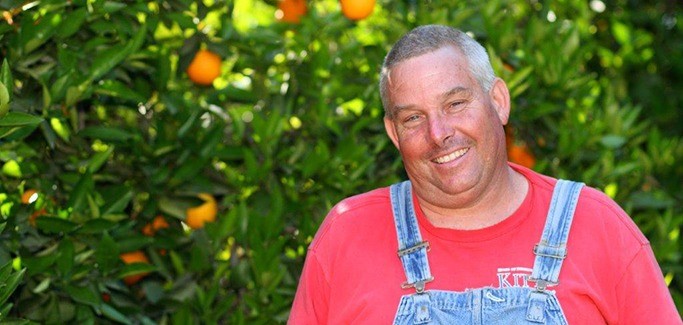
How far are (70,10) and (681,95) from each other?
9.73 feet

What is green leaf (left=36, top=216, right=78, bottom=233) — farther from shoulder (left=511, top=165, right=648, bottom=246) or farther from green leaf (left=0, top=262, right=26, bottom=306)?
shoulder (left=511, top=165, right=648, bottom=246)

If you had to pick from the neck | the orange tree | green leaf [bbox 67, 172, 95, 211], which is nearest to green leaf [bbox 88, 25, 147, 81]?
the orange tree

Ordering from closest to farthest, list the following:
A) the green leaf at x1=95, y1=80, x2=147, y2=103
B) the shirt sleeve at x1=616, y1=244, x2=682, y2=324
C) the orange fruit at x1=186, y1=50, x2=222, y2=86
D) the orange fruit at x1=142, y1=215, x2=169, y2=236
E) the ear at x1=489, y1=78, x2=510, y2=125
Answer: the shirt sleeve at x1=616, y1=244, x2=682, y2=324 → the ear at x1=489, y1=78, x2=510, y2=125 → the green leaf at x1=95, y1=80, x2=147, y2=103 → the orange fruit at x1=142, y1=215, x2=169, y2=236 → the orange fruit at x1=186, y1=50, x2=222, y2=86

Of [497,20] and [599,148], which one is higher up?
[497,20]

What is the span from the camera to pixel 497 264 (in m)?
2.65

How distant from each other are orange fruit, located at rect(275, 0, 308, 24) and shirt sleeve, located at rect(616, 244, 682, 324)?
1.72 m

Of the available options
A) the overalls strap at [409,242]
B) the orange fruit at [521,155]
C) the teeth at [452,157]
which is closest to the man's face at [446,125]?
the teeth at [452,157]

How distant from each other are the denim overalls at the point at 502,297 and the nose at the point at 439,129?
24 cm

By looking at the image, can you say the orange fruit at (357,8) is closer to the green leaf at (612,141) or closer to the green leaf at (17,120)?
the green leaf at (612,141)

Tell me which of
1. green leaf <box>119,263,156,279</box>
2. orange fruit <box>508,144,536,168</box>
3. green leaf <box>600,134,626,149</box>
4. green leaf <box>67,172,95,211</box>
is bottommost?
green leaf <box>119,263,156,279</box>

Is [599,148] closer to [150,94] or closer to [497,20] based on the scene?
[497,20]

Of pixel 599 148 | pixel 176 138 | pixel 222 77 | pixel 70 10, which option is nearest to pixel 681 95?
pixel 599 148

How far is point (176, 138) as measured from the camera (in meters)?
3.58

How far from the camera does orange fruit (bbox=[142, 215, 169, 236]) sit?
3598 millimetres
